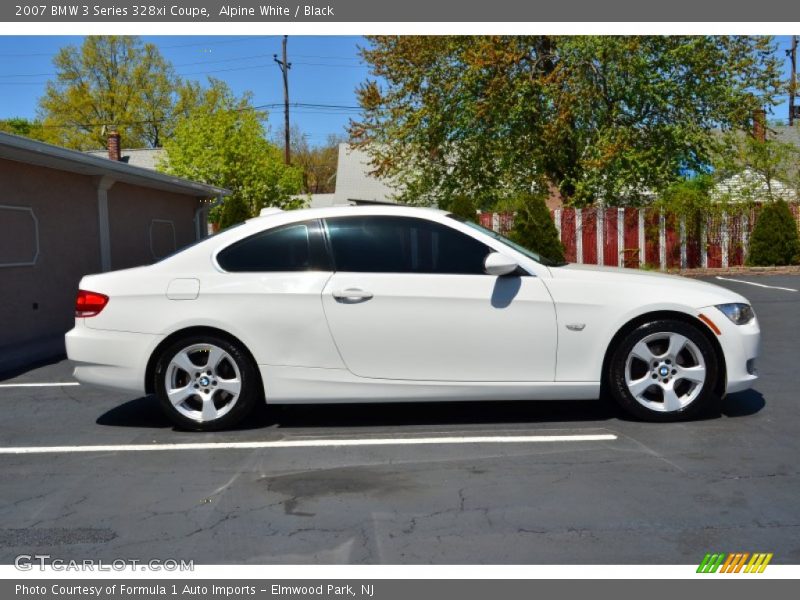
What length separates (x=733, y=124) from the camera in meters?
24.4

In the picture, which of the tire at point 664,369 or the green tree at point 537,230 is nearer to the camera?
the tire at point 664,369

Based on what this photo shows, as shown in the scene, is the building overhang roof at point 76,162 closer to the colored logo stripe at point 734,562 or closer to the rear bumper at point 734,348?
the rear bumper at point 734,348

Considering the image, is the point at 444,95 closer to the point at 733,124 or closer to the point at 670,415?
the point at 733,124

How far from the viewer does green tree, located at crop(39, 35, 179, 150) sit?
54.6 meters

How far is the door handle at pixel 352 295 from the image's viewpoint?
5.50 m

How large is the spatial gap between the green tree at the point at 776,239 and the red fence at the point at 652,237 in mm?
1283

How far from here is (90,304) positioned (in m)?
5.78

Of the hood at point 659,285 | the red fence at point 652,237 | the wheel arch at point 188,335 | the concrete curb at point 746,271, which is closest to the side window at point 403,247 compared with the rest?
the hood at point 659,285

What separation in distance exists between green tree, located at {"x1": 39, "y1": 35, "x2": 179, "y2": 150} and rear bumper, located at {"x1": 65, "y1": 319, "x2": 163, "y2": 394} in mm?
52920

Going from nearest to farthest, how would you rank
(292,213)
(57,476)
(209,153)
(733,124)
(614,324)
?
(57,476) < (614,324) < (292,213) < (733,124) < (209,153)

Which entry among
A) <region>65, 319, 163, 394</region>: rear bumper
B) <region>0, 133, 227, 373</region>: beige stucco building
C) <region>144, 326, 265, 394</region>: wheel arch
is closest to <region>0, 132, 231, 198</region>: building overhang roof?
<region>0, 133, 227, 373</region>: beige stucco building

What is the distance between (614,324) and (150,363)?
3.31 metres

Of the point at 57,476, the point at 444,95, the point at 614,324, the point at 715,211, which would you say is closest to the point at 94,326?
the point at 57,476

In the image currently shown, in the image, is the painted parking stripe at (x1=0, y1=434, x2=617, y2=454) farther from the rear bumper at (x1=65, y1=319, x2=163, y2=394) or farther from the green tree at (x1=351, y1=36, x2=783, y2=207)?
the green tree at (x1=351, y1=36, x2=783, y2=207)
